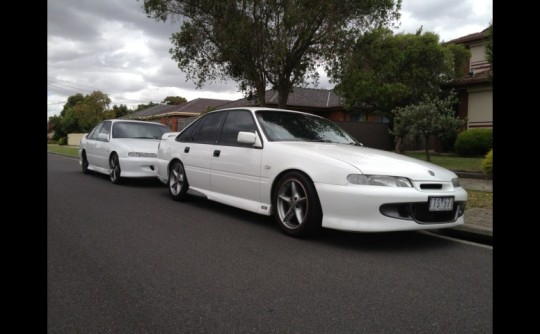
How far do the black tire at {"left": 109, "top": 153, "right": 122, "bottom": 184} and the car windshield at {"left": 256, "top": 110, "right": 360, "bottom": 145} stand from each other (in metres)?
4.39

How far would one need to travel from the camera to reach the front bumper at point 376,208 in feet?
13.8

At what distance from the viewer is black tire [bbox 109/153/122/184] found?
29.6 feet

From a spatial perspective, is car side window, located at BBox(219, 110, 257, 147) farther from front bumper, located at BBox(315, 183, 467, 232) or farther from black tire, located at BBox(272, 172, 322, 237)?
front bumper, located at BBox(315, 183, 467, 232)

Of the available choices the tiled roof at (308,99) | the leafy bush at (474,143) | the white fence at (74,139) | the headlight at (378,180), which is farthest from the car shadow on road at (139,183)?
the white fence at (74,139)

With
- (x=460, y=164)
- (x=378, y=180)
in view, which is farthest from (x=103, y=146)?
(x=460, y=164)

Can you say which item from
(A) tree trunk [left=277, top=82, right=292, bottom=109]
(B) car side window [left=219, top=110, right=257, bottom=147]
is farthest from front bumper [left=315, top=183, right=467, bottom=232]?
(A) tree trunk [left=277, top=82, right=292, bottom=109]

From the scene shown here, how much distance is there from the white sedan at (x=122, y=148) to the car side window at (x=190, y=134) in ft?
6.59

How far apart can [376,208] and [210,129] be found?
10.3ft

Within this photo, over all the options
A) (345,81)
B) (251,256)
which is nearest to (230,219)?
(251,256)

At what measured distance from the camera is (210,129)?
21.3 ft
